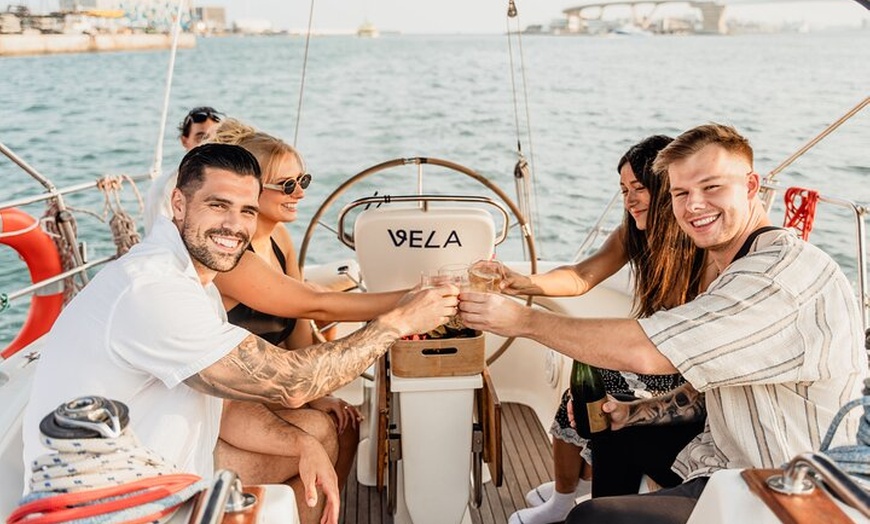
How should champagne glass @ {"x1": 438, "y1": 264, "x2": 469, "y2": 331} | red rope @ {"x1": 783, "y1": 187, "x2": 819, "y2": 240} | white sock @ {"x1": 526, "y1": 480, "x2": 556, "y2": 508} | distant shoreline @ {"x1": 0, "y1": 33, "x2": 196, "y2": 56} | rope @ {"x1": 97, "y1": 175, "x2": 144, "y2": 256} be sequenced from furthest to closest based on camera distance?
distant shoreline @ {"x1": 0, "y1": 33, "x2": 196, "y2": 56} → rope @ {"x1": 97, "y1": 175, "x2": 144, "y2": 256} → red rope @ {"x1": 783, "y1": 187, "x2": 819, "y2": 240} → white sock @ {"x1": 526, "y1": 480, "x2": 556, "y2": 508} → champagne glass @ {"x1": 438, "y1": 264, "x2": 469, "y2": 331}

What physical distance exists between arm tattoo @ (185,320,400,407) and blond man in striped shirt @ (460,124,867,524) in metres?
0.37

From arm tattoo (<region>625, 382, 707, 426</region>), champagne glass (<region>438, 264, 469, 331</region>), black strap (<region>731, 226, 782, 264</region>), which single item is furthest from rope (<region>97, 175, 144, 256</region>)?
black strap (<region>731, 226, 782, 264</region>)

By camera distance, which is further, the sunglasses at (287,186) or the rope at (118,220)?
the rope at (118,220)

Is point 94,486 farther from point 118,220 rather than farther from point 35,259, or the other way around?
point 35,259

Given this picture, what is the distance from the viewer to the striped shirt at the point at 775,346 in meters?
1.30

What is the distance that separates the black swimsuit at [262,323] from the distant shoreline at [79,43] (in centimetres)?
2759

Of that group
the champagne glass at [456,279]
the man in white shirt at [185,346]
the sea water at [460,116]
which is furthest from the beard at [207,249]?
the sea water at [460,116]

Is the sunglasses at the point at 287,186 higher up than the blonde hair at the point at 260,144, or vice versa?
the blonde hair at the point at 260,144

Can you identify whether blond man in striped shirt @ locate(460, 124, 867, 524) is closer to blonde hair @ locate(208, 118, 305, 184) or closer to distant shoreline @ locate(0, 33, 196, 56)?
blonde hair @ locate(208, 118, 305, 184)

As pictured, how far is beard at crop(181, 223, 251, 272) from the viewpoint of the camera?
145 centimetres

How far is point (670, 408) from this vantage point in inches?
68.1

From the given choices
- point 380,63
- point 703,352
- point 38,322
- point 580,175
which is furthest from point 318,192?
point 380,63

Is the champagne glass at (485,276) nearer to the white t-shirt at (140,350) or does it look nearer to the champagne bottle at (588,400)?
the champagne bottle at (588,400)

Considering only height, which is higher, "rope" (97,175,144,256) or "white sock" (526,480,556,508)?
"rope" (97,175,144,256)
